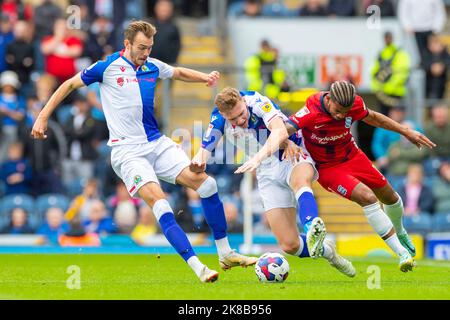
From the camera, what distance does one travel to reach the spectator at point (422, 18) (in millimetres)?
23906

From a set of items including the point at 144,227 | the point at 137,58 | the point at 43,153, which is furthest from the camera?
the point at 43,153

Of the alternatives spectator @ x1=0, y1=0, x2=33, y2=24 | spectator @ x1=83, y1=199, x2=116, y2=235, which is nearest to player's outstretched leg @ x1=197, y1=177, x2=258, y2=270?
spectator @ x1=83, y1=199, x2=116, y2=235

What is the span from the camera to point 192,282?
40.0 ft

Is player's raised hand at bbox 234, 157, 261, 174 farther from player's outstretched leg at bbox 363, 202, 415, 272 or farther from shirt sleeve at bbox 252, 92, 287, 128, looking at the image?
player's outstretched leg at bbox 363, 202, 415, 272

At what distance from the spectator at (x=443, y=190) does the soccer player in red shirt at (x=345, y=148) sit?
8131 millimetres

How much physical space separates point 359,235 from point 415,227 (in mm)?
972

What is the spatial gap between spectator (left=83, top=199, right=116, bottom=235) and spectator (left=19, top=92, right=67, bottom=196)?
129 cm

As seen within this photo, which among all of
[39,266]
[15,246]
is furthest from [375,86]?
[39,266]

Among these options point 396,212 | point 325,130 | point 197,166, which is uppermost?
point 325,130

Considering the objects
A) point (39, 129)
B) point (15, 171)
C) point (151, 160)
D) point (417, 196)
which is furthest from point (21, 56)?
point (39, 129)

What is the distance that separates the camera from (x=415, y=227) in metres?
20.8

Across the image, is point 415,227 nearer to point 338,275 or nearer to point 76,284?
point 338,275

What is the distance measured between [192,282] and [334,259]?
1517 mm

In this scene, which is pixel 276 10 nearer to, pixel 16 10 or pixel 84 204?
pixel 16 10
